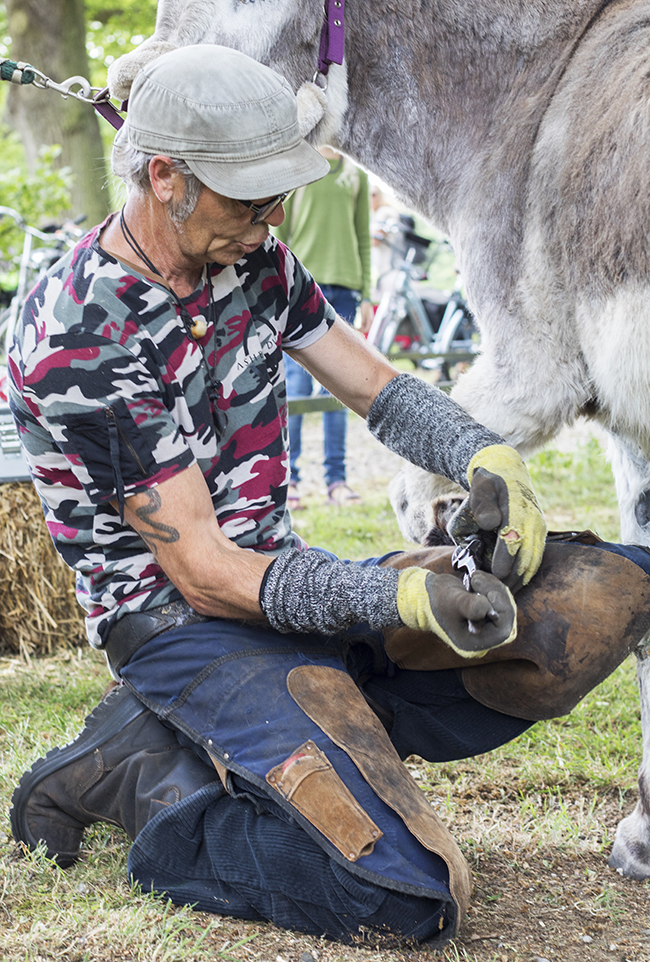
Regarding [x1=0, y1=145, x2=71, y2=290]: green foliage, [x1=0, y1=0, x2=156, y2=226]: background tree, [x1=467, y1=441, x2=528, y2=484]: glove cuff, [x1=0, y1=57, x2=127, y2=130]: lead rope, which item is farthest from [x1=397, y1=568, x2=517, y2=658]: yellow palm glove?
[x1=0, y1=0, x2=156, y2=226]: background tree

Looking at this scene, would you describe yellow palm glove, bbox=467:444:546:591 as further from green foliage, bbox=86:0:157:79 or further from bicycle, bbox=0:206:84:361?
green foliage, bbox=86:0:157:79

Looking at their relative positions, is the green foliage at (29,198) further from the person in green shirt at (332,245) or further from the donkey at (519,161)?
the donkey at (519,161)

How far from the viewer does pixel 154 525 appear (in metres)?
1.90

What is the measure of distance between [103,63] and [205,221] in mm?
13497

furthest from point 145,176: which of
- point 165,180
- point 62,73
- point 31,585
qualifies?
point 62,73

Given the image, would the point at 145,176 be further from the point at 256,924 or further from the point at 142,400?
the point at 256,924

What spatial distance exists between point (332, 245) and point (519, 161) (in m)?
3.82

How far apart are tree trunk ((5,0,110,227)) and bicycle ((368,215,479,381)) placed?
322 centimetres

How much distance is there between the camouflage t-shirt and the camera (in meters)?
1.87

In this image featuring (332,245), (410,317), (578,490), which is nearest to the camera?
(332,245)

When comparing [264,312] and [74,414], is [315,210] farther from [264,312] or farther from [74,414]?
[74,414]

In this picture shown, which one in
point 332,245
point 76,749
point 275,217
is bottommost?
point 76,749

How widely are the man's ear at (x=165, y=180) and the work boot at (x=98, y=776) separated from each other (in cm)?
111

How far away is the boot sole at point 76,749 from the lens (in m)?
2.11
